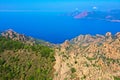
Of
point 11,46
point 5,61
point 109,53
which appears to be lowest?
point 5,61

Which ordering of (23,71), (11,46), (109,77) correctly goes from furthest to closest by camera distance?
1. (11,46)
2. (23,71)
3. (109,77)

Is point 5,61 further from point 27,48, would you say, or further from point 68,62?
point 68,62

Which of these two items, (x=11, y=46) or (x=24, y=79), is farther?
(x=11, y=46)

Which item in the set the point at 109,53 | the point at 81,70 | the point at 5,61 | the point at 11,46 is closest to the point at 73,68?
the point at 81,70

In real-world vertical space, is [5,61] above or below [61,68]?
above

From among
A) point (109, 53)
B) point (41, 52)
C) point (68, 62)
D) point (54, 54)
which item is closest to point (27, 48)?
point (41, 52)

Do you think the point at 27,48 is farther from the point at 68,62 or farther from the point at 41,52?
the point at 68,62

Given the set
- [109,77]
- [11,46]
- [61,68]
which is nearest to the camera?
[109,77]
